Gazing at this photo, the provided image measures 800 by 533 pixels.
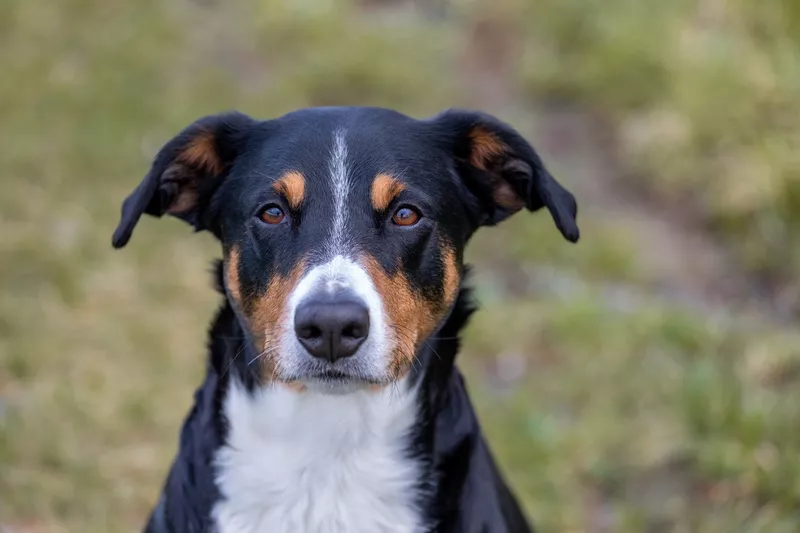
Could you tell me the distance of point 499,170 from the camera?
293 cm

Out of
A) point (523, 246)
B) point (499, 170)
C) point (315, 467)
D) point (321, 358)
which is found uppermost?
point (499, 170)

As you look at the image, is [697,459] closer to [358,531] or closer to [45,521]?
[358,531]

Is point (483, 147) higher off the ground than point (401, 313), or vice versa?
point (483, 147)

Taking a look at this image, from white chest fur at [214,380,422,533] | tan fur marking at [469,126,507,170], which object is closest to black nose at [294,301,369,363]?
white chest fur at [214,380,422,533]

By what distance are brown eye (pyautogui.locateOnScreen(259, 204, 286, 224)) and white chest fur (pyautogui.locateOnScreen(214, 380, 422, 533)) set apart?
48 cm

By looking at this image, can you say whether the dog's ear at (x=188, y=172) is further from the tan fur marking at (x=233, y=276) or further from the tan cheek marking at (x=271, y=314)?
the tan cheek marking at (x=271, y=314)

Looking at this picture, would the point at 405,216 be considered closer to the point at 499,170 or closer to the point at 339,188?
the point at 339,188

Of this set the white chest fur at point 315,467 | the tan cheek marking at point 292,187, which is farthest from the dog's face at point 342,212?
the white chest fur at point 315,467

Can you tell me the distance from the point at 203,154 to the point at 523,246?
339 centimetres

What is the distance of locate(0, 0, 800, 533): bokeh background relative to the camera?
4.32m

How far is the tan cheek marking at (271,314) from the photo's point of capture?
246 cm

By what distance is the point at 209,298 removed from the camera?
18.2 ft

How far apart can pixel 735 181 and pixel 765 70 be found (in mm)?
937

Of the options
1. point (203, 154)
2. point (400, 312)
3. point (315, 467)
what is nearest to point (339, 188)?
point (400, 312)
